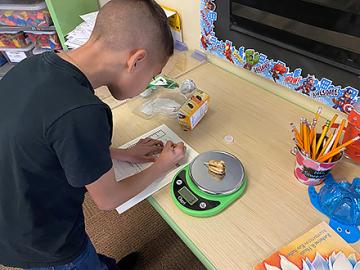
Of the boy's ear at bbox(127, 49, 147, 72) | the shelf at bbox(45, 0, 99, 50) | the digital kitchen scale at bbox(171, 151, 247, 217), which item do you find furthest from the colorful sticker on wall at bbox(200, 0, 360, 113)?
the shelf at bbox(45, 0, 99, 50)

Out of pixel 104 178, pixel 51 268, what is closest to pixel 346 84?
pixel 104 178

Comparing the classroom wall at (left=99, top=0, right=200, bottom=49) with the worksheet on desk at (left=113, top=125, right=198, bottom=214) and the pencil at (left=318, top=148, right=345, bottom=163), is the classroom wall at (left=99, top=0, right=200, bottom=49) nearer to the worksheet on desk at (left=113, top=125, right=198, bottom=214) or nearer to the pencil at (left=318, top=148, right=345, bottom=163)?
the worksheet on desk at (left=113, top=125, right=198, bottom=214)

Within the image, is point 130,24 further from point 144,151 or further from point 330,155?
point 330,155

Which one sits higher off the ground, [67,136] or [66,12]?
[67,136]

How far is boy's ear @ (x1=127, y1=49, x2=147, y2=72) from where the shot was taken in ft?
1.99

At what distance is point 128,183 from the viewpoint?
0.66 meters

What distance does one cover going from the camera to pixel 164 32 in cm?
64

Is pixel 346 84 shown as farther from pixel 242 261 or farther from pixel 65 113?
pixel 65 113

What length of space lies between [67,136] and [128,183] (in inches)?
7.7

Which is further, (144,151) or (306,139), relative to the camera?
(144,151)

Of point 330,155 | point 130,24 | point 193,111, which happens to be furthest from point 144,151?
point 330,155

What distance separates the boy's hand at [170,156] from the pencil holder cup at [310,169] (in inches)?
10.6

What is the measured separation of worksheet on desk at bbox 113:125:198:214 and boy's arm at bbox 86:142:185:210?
12mm

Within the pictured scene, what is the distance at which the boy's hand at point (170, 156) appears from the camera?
710mm
